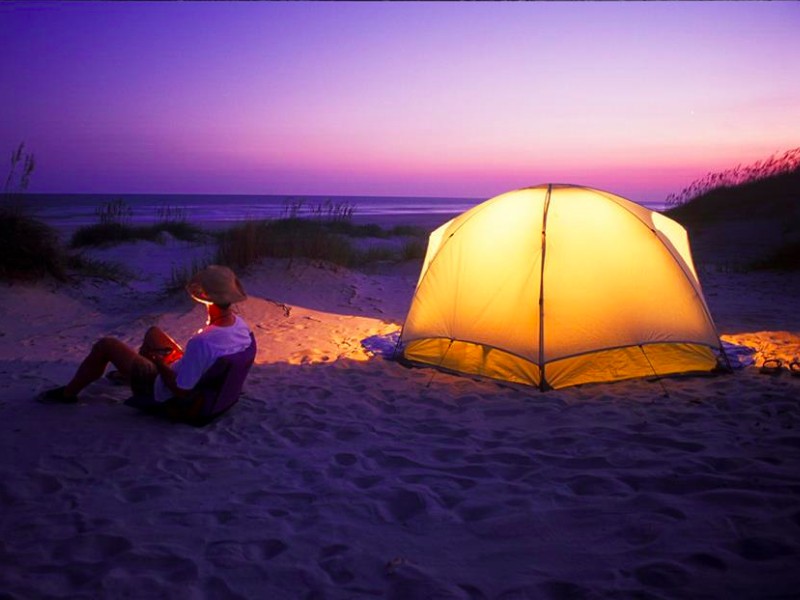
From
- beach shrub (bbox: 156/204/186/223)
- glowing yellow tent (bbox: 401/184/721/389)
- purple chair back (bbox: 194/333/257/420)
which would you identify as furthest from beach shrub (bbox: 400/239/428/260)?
purple chair back (bbox: 194/333/257/420)

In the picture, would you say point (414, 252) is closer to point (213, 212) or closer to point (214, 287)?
point (214, 287)

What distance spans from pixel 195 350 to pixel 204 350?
0.06m

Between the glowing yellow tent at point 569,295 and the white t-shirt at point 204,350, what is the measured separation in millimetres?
2399

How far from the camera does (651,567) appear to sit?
8.69ft

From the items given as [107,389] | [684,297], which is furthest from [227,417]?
[684,297]

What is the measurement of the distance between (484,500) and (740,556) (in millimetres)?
1246

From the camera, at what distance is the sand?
2652mm

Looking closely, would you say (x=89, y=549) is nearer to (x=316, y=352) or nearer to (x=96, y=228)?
(x=316, y=352)

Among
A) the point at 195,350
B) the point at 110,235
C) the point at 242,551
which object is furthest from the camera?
the point at 110,235

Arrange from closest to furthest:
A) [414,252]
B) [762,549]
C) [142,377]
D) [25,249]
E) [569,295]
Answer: [762,549] < [142,377] < [569,295] < [25,249] < [414,252]

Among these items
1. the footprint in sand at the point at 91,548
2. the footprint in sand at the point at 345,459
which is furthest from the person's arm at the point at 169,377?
the footprint in sand at the point at 91,548

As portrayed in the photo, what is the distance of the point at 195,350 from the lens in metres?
4.21

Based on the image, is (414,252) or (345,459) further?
(414,252)

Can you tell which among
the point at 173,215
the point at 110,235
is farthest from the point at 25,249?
the point at 173,215
